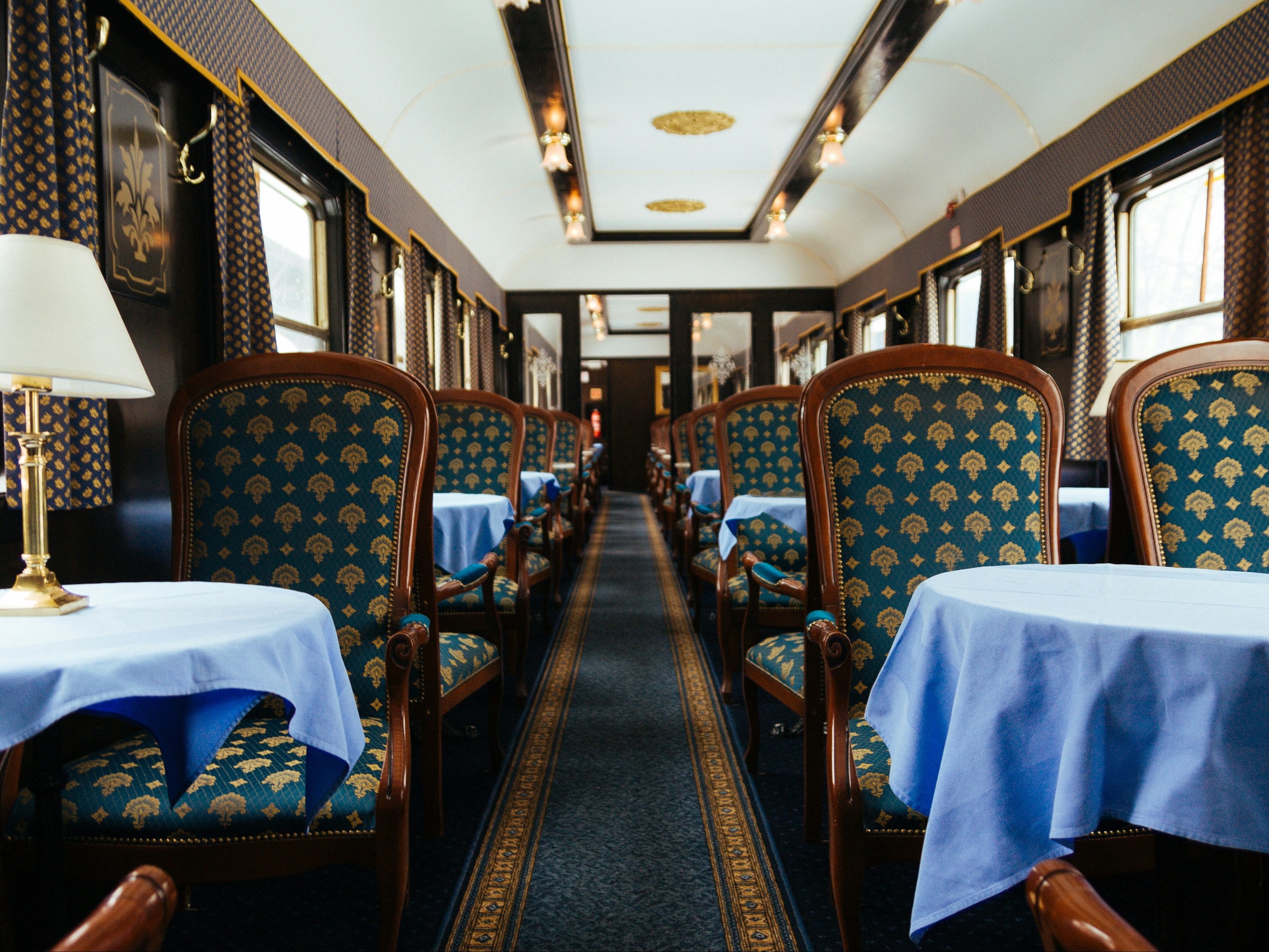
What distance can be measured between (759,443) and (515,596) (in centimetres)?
131

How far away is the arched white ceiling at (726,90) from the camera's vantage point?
445 cm

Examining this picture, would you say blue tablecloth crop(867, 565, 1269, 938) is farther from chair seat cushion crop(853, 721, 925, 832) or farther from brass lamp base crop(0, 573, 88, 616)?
brass lamp base crop(0, 573, 88, 616)

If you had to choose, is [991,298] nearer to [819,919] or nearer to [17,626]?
[819,919]

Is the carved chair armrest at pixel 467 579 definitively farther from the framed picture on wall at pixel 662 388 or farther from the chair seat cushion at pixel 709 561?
the framed picture on wall at pixel 662 388

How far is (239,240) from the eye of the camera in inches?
120

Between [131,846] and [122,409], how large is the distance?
5.44 feet

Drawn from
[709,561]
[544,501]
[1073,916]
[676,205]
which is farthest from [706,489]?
[676,205]

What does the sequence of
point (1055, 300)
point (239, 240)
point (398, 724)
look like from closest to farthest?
1. point (398, 724)
2. point (239, 240)
3. point (1055, 300)

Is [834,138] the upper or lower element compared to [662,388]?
upper

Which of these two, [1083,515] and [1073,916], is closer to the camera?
[1073,916]

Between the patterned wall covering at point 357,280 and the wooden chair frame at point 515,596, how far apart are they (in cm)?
141

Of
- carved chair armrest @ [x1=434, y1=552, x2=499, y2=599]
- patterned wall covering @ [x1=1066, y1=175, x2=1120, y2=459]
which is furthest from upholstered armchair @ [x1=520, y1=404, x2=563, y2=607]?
patterned wall covering @ [x1=1066, y1=175, x2=1120, y2=459]

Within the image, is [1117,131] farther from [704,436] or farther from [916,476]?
[916,476]

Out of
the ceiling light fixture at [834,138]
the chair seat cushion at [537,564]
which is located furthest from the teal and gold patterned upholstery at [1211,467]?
the ceiling light fixture at [834,138]
